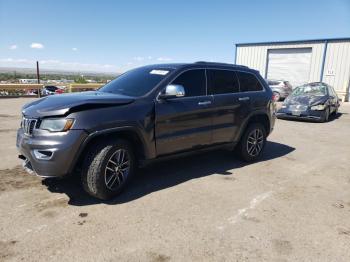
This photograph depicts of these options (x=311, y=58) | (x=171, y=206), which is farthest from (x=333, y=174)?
(x=311, y=58)

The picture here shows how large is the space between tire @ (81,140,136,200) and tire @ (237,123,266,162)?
96.6 inches

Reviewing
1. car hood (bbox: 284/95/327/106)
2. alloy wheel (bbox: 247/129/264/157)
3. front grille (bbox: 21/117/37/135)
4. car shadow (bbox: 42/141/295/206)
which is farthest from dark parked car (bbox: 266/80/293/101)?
front grille (bbox: 21/117/37/135)

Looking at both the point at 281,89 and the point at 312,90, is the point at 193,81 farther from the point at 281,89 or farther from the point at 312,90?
the point at 281,89

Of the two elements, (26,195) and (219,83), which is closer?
(26,195)

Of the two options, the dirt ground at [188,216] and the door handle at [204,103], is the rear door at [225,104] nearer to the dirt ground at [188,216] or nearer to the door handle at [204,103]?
the door handle at [204,103]

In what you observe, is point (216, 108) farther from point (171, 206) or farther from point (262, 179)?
point (171, 206)

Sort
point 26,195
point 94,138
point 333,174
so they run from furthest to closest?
point 333,174 → point 26,195 → point 94,138

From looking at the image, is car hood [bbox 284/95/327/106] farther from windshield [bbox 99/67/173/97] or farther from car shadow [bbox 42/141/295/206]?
windshield [bbox 99/67/173/97]

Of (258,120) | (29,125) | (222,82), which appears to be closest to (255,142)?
(258,120)

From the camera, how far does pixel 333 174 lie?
18.5ft

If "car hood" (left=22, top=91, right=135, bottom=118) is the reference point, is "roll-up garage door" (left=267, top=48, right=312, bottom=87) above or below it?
above

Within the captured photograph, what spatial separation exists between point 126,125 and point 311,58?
24.3 m

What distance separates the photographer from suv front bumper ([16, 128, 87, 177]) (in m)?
3.65

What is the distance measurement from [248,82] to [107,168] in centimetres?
337
